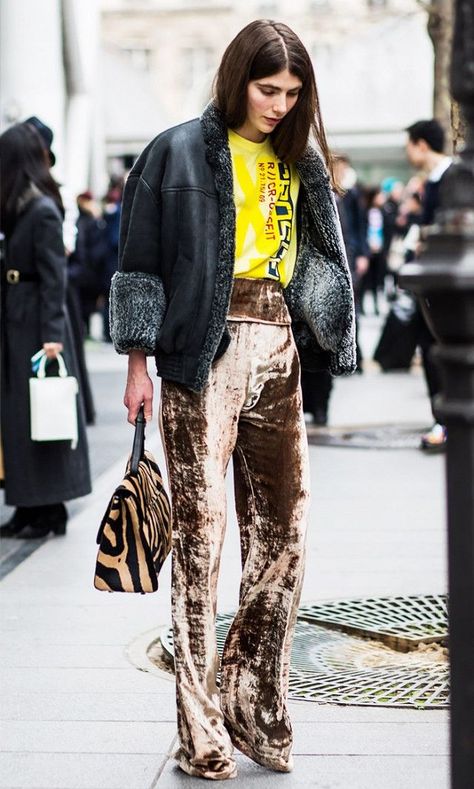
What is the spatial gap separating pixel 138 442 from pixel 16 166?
11.4 feet

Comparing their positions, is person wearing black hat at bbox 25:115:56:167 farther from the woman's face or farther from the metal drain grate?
the woman's face

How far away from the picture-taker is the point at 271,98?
4.04 meters

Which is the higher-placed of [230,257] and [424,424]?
[230,257]

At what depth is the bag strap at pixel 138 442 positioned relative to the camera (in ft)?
13.6

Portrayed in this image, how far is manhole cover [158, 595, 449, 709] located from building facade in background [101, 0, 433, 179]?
40.9m

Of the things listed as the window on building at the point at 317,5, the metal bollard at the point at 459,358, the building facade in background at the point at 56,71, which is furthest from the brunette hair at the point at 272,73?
the window on building at the point at 317,5

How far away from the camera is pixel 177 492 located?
4164 millimetres

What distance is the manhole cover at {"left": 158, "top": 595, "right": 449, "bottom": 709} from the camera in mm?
4902

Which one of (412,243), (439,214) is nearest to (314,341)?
(439,214)

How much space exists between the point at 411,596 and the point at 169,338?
244 cm

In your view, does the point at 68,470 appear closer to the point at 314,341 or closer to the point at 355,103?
the point at 314,341

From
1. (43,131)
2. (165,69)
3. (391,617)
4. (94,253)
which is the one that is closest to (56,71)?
(94,253)

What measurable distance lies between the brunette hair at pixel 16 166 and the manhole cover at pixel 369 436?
357 cm

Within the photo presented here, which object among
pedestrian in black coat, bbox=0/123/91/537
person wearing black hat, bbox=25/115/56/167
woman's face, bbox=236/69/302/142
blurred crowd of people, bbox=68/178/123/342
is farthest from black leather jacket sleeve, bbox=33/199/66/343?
blurred crowd of people, bbox=68/178/123/342
